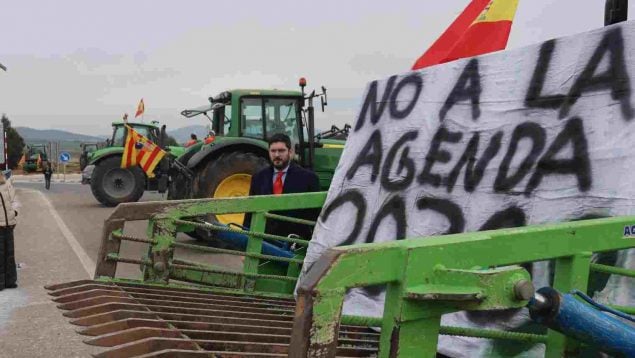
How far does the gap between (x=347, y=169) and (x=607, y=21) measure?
1.83 m

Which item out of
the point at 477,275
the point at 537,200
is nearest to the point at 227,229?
the point at 537,200

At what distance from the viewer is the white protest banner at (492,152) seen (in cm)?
263

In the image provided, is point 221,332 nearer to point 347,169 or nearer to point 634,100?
point 347,169

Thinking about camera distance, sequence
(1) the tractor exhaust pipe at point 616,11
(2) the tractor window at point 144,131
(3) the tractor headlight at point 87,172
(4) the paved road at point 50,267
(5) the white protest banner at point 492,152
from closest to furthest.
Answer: (5) the white protest banner at point 492,152 < (1) the tractor exhaust pipe at point 616,11 < (4) the paved road at point 50,267 < (3) the tractor headlight at point 87,172 < (2) the tractor window at point 144,131

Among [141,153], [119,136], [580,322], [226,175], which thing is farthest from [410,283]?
[119,136]

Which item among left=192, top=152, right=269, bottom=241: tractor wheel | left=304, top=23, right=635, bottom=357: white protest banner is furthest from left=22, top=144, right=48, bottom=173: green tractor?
left=304, top=23, right=635, bottom=357: white protest banner

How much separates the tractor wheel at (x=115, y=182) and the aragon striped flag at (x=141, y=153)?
578 mm

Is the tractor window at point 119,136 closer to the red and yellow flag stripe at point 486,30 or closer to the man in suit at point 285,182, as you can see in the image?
the man in suit at point 285,182

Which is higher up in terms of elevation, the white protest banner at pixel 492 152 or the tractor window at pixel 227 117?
the tractor window at pixel 227 117

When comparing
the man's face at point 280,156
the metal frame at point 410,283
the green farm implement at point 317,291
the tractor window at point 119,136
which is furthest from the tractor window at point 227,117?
the metal frame at point 410,283

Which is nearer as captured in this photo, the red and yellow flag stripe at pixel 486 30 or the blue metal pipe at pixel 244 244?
the blue metal pipe at pixel 244 244

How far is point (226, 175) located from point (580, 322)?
854 centimetres

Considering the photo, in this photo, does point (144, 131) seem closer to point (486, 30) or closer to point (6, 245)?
point (6, 245)

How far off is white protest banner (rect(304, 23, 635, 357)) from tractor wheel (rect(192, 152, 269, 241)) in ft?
19.8
